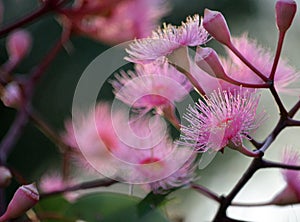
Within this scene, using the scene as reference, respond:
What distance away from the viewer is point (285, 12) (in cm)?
49

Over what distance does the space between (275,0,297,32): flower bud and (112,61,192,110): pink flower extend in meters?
0.07

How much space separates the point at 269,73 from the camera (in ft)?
1.66

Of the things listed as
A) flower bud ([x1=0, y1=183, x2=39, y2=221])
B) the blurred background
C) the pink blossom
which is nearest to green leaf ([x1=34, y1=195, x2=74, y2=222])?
the pink blossom

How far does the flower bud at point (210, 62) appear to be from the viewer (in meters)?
0.46

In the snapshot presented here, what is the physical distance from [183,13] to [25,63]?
529 mm

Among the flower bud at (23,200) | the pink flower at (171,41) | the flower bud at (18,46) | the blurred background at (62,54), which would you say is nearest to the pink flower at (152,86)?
the pink flower at (171,41)

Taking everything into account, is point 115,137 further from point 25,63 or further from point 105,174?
point 25,63

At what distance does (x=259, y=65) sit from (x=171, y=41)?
73mm

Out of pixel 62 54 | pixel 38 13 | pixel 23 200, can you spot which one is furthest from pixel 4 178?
pixel 62 54

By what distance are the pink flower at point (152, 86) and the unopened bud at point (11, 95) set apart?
143 millimetres

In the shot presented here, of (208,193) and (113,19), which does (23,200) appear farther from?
(113,19)

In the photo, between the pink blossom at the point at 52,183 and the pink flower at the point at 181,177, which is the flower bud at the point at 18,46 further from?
the pink flower at the point at 181,177

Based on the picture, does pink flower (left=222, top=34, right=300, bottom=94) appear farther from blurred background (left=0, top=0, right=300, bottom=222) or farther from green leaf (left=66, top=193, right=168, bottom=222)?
blurred background (left=0, top=0, right=300, bottom=222)

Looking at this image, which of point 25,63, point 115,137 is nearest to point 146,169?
point 115,137
